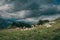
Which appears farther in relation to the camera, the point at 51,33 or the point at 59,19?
the point at 59,19

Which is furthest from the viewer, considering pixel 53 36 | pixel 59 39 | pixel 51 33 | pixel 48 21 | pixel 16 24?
pixel 16 24

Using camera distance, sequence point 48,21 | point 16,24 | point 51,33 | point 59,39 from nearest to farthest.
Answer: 1. point 59,39
2. point 51,33
3. point 48,21
4. point 16,24

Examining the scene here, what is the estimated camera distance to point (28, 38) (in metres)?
44.4

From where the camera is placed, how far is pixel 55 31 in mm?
52094

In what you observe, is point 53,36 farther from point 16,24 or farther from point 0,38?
point 16,24

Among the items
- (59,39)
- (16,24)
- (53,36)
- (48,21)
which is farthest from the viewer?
(16,24)

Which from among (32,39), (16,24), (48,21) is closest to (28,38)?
(32,39)

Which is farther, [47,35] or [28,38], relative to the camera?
[47,35]

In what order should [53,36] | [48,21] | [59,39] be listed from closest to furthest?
[59,39]
[53,36]
[48,21]

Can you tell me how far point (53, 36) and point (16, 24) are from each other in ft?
115

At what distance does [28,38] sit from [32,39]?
2.68ft

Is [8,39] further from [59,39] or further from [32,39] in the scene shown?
[59,39]

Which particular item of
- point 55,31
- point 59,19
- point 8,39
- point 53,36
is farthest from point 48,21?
point 8,39

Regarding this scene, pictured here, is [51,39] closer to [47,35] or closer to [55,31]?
[47,35]
